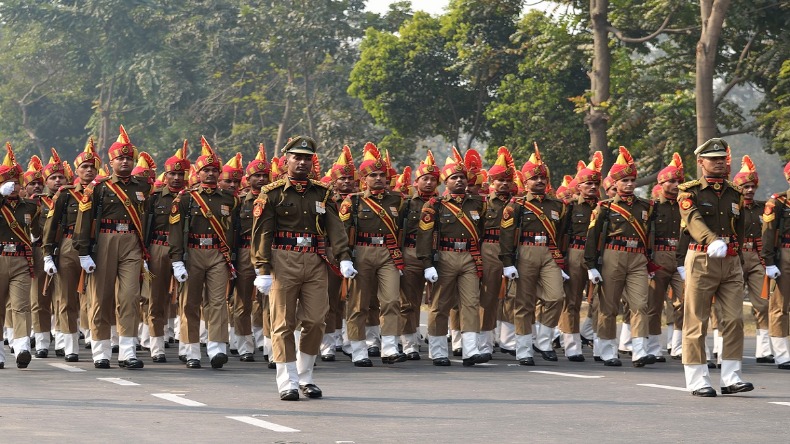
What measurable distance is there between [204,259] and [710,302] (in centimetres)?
549

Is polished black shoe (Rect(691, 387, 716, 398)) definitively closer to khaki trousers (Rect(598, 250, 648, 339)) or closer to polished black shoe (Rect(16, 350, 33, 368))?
khaki trousers (Rect(598, 250, 648, 339))

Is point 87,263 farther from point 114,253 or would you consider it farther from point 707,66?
point 707,66

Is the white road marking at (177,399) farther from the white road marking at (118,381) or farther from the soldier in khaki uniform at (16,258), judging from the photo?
the soldier in khaki uniform at (16,258)

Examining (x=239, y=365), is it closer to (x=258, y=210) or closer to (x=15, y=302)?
(x=15, y=302)

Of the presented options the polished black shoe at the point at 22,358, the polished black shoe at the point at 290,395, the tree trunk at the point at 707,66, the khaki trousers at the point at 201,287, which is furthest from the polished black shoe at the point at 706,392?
the tree trunk at the point at 707,66

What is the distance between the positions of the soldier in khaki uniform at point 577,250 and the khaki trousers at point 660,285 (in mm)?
843

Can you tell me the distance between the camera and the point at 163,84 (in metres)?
60.0

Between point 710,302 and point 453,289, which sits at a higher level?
point 453,289

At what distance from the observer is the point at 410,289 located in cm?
1664

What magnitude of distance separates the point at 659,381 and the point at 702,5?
14820 mm

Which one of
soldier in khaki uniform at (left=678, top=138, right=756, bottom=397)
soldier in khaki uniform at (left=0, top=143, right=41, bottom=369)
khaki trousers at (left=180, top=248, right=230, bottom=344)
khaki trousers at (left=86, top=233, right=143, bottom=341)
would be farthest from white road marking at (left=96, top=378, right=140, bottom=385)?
soldier in khaki uniform at (left=678, top=138, right=756, bottom=397)

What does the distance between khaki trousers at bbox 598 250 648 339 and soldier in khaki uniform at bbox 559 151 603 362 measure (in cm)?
74

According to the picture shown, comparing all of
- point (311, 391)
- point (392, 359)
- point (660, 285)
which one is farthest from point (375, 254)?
point (311, 391)

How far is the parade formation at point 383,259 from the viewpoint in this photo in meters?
15.1
